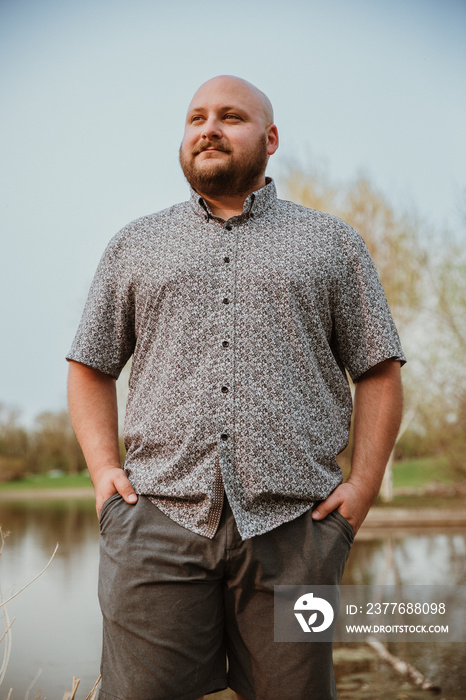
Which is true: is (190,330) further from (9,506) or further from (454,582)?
(9,506)

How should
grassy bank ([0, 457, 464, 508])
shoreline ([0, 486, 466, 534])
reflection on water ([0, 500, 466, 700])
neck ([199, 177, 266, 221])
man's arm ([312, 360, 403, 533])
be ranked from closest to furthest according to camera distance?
man's arm ([312, 360, 403, 533])
neck ([199, 177, 266, 221])
reflection on water ([0, 500, 466, 700])
shoreline ([0, 486, 466, 534])
grassy bank ([0, 457, 464, 508])

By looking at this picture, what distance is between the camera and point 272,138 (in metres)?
1.77

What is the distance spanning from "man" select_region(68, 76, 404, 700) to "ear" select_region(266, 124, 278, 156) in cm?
8

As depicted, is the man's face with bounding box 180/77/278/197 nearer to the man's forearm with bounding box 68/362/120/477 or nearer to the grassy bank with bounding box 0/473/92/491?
the man's forearm with bounding box 68/362/120/477

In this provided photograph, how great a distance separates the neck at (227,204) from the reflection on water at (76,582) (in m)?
1.04

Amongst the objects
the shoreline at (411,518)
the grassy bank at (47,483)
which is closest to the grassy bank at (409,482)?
the grassy bank at (47,483)

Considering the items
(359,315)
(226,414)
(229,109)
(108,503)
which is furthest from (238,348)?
(229,109)

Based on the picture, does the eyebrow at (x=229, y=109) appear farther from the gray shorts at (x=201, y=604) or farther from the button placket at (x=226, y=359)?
the gray shorts at (x=201, y=604)

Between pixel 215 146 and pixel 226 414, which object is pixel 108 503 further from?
pixel 215 146

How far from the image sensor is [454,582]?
6398 mm

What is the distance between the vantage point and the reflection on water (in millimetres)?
3992

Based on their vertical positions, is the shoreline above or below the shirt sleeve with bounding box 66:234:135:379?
below

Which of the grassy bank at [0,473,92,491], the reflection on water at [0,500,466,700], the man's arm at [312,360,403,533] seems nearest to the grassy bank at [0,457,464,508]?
the grassy bank at [0,473,92,491]

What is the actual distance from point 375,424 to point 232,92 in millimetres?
808
